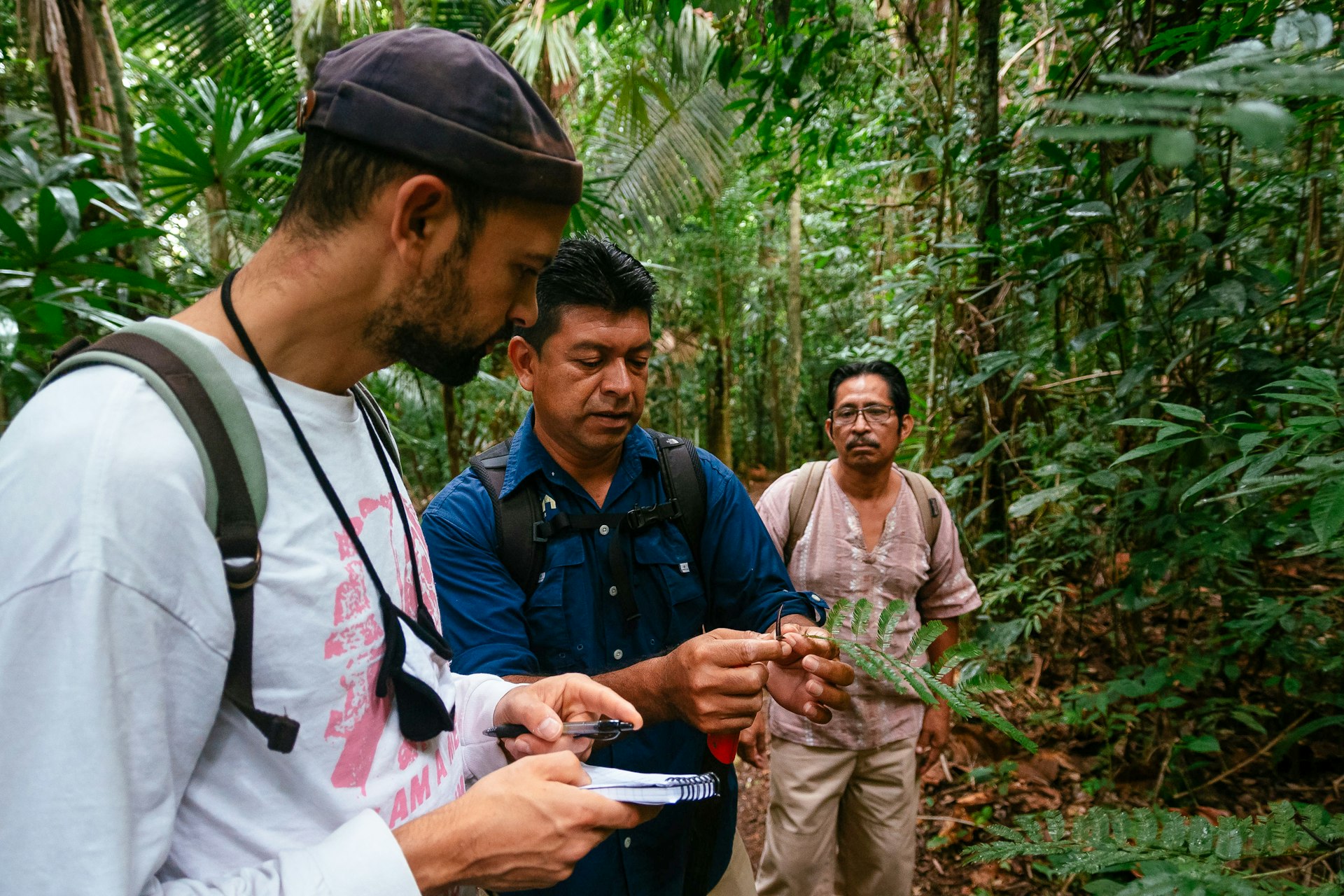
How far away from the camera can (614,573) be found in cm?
189

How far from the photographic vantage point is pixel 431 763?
3.70ft

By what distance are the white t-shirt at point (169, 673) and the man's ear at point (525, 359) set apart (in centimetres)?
104

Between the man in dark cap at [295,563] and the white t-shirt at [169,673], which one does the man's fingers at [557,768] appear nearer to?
the man in dark cap at [295,563]

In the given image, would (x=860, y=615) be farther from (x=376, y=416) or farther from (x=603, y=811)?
(x=376, y=416)

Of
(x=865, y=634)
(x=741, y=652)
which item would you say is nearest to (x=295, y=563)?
(x=741, y=652)

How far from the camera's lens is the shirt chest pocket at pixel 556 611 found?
1851 millimetres

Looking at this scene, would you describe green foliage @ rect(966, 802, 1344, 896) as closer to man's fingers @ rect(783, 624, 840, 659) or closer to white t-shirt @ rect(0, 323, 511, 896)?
man's fingers @ rect(783, 624, 840, 659)

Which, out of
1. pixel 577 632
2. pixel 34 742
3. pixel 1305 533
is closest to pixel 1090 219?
pixel 1305 533

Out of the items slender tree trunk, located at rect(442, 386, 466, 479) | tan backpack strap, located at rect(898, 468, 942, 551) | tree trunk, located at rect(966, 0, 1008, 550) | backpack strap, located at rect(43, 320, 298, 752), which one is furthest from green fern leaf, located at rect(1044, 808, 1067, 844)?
slender tree trunk, located at rect(442, 386, 466, 479)

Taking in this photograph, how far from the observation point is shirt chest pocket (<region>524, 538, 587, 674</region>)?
185 cm

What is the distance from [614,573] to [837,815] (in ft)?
6.14

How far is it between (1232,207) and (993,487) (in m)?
1.90

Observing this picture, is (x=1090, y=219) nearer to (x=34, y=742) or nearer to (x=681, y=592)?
(x=681, y=592)

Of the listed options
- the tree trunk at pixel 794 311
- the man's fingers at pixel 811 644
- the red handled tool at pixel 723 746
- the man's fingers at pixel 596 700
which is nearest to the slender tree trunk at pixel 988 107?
the man's fingers at pixel 811 644
